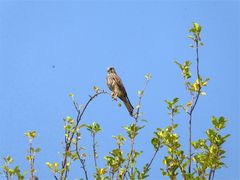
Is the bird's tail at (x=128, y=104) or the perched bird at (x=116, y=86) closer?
the bird's tail at (x=128, y=104)

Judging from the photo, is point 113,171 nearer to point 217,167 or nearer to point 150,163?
point 150,163

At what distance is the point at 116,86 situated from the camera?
10594mm

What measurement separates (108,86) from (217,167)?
634cm

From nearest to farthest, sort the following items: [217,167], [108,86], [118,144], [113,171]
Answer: [217,167] → [113,171] → [118,144] → [108,86]

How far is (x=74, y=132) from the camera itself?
16.2 ft

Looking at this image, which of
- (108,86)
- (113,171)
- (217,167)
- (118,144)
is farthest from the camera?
(108,86)

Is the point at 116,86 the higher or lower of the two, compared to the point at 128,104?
higher

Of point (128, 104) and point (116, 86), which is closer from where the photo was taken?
point (128, 104)

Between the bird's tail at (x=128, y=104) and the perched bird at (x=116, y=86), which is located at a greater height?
the perched bird at (x=116, y=86)

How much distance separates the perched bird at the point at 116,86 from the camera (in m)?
10.1

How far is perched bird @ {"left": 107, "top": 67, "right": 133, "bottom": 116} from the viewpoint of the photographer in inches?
398

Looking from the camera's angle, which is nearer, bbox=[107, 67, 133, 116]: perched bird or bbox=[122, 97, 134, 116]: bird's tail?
bbox=[122, 97, 134, 116]: bird's tail

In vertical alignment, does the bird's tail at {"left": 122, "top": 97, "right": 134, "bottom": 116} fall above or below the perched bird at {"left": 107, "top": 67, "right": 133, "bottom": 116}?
below

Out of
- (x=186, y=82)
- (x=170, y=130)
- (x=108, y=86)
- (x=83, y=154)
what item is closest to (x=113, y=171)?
(x=83, y=154)
